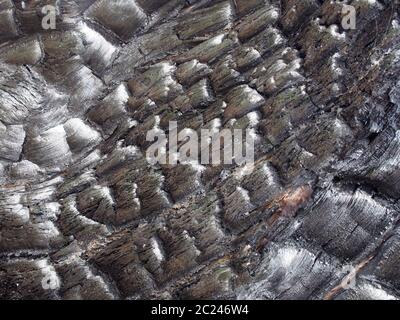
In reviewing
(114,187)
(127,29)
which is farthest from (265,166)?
(127,29)

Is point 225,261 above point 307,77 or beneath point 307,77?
beneath

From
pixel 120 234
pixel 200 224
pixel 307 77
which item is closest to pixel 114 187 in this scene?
pixel 120 234

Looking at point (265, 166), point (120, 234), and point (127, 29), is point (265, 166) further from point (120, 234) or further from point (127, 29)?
point (127, 29)

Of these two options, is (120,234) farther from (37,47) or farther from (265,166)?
(37,47)

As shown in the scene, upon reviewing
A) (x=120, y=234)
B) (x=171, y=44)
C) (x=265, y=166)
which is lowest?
(x=120, y=234)

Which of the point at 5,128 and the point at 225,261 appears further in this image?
the point at 5,128

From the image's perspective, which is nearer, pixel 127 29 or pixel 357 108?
pixel 357 108
